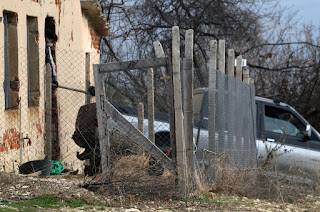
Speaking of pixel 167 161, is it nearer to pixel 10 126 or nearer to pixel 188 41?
pixel 188 41

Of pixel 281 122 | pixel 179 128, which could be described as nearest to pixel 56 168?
pixel 179 128

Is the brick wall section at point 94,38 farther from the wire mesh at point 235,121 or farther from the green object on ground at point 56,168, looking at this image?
the green object on ground at point 56,168

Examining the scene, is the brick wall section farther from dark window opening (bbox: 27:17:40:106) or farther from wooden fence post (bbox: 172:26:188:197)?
wooden fence post (bbox: 172:26:188:197)

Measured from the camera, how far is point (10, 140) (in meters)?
8.29

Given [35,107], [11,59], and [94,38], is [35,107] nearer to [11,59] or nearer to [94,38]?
[11,59]

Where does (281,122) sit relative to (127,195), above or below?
above

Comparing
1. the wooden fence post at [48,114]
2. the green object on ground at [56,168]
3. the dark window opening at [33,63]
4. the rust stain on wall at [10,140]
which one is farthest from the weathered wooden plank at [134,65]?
the dark window opening at [33,63]

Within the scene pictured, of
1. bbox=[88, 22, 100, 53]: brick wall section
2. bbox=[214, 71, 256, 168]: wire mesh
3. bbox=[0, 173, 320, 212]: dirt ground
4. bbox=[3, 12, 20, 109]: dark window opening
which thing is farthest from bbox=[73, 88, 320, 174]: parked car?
bbox=[88, 22, 100, 53]: brick wall section

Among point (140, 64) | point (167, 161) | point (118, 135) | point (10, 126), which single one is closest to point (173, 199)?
point (167, 161)

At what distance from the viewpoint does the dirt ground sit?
5918 mm

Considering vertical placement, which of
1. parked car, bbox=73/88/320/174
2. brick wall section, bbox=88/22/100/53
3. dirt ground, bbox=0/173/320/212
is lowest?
dirt ground, bbox=0/173/320/212

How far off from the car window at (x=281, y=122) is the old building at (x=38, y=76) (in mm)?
3664

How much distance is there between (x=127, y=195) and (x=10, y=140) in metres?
2.85

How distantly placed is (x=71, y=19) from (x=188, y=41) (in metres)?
4.99
